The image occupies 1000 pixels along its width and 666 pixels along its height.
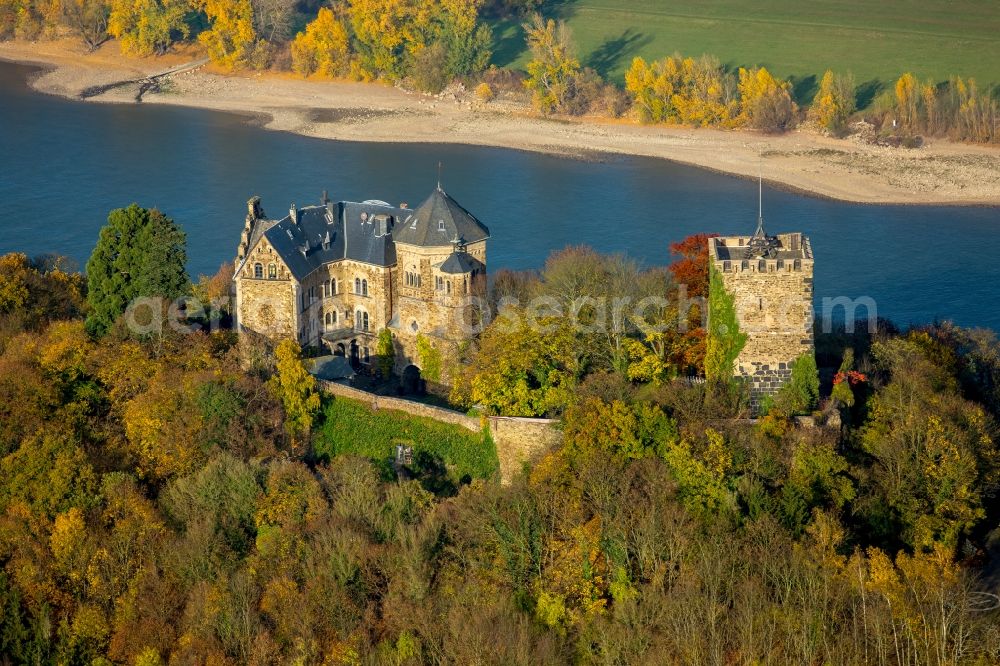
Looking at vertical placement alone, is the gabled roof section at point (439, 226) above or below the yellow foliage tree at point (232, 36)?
below

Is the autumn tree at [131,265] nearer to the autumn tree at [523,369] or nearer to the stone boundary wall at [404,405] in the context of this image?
the stone boundary wall at [404,405]

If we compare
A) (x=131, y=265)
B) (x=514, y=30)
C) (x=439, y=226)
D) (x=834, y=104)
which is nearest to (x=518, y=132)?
(x=834, y=104)

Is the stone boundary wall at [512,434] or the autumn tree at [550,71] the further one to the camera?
the autumn tree at [550,71]

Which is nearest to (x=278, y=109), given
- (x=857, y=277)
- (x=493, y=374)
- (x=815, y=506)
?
(x=857, y=277)

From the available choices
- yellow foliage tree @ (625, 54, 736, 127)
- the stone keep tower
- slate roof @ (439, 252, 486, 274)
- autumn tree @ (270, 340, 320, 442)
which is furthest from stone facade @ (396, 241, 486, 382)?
yellow foliage tree @ (625, 54, 736, 127)

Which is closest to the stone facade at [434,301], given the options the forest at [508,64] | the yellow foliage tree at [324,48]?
the forest at [508,64]

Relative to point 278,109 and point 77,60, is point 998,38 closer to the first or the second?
point 278,109
